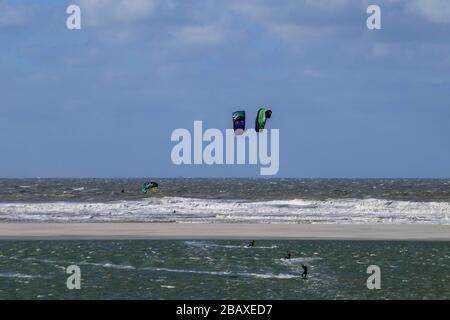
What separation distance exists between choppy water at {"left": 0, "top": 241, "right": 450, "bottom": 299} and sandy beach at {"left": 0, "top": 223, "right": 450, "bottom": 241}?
1.84 m

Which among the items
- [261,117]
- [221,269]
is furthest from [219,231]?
[221,269]

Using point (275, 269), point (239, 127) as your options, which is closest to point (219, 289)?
point (275, 269)

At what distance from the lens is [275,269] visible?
80.5ft

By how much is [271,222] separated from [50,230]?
38.2 ft

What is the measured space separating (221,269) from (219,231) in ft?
36.2

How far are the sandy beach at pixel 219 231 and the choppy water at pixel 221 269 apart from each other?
1.84 m

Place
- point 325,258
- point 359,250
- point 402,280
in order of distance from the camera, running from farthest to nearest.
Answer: point 359,250, point 325,258, point 402,280

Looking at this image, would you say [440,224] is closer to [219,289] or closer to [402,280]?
[402,280]

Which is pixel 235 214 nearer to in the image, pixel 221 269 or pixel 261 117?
pixel 261 117

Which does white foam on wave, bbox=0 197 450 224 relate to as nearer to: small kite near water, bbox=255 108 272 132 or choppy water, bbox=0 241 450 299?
small kite near water, bbox=255 108 272 132

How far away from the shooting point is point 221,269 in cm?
2438
